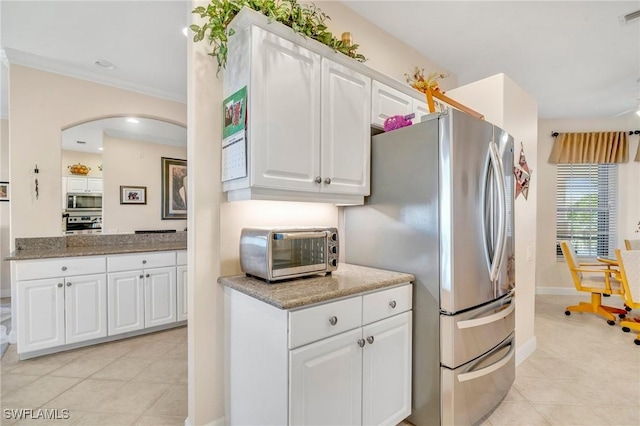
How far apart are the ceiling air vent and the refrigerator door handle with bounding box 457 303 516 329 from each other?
106 inches

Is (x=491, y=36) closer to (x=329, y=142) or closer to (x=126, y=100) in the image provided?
(x=329, y=142)

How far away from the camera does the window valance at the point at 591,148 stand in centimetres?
486

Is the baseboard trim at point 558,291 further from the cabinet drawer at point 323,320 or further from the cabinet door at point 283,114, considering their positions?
the cabinet door at point 283,114

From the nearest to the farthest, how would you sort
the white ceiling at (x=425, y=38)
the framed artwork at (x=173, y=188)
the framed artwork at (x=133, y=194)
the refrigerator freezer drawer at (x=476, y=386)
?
the refrigerator freezer drawer at (x=476, y=386), the white ceiling at (x=425, y=38), the framed artwork at (x=133, y=194), the framed artwork at (x=173, y=188)

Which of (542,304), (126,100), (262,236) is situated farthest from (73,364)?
(542,304)

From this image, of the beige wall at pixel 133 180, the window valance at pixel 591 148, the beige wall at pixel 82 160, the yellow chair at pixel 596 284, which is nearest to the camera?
the beige wall at pixel 82 160

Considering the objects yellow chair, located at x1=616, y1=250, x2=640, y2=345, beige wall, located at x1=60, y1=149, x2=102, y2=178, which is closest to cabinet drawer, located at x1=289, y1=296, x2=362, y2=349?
beige wall, located at x1=60, y1=149, x2=102, y2=178

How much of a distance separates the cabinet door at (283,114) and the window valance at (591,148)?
17.6ft

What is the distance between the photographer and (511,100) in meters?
2.66

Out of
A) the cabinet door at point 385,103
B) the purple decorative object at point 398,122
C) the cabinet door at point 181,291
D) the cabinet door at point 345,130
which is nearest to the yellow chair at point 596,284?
the cabinet door at point 385,103

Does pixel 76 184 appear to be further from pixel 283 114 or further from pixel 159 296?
pixel 283 114

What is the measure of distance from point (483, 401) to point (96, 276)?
3.44 metres

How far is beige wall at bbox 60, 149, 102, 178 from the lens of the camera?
329 cm

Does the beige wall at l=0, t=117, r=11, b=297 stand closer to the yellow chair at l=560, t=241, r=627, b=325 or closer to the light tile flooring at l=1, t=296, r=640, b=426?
the light tile flooring at l=1, t=296, r=640, b=426
